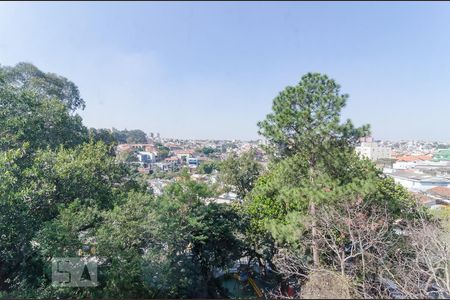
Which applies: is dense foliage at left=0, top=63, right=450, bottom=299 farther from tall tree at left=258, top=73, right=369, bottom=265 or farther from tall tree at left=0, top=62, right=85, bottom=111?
tall tree at left=0, top=62, right=85, bottom=111

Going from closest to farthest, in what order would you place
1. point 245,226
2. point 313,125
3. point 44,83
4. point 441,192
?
point 313,125 → point 245,226 → point 44,83 → point 441,192

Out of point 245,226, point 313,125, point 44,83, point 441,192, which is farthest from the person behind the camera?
point 441,192

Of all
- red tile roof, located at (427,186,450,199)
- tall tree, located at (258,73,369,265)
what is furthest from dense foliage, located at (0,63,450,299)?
red tile roof, located at (427,186,450,199)

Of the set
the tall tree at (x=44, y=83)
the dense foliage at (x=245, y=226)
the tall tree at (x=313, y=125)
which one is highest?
the tall tree at (x=44, y=83)

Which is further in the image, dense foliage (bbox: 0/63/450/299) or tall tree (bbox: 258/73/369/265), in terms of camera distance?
tall tree (bbox: 258/73/369/265)

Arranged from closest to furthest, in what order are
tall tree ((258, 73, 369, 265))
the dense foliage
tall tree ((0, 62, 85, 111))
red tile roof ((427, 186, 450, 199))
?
1. the dense foliage
2. tall tree ((258, 73, 369, 265))
3. tall tree ((0, 62, 85, 111))
4. red tile roof ((427, 186, 450, 199))

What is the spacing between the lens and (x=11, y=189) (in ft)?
17.3

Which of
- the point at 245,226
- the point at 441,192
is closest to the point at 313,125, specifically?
the point at 245,226

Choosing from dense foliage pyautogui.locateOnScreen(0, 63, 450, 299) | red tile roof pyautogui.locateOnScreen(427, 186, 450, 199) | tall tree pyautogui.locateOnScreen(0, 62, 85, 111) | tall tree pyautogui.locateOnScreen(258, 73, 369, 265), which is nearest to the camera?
dense foliage pyautogui.locateOnScreen(0, 63, 450, 299)

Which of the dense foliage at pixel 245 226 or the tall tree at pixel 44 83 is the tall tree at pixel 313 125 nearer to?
the dense foliage at pixel 245 226

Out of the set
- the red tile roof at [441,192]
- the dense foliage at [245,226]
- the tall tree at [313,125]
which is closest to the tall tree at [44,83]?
the dense foliage at [245,226]

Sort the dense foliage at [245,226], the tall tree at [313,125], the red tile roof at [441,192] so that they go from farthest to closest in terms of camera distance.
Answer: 1. the red tile roof at [441,192]
2. the tall tree at [313,125]
3. the dense foliage at [245,226]

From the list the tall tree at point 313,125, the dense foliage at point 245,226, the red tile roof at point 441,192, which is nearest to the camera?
the dense foliage at point 245,226

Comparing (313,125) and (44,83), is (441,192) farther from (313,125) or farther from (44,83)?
(44,83)
